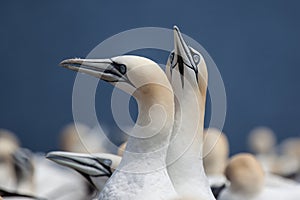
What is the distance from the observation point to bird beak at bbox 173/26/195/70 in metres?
1.99

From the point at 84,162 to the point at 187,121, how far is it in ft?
1.55

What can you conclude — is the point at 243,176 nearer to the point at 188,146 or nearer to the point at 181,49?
the point at 188,146

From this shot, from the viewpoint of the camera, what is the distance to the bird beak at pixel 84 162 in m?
2.43

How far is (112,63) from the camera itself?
6.59 ft

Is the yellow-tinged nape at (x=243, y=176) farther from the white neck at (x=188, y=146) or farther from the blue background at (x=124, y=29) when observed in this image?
the blue background at (x=124, y=29)

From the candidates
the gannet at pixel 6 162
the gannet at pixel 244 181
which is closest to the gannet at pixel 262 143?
the gannet at pixel 6 162

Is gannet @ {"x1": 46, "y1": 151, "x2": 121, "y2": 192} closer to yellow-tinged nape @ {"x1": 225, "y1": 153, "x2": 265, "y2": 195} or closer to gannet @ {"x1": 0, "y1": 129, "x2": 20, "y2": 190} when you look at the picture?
yellow-tinged nape @ {"x1": 225, "y1": 153, "x2": 265, "y2": 195}

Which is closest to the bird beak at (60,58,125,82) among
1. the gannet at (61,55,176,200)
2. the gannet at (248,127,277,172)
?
the gannet at (61,55,176,200)

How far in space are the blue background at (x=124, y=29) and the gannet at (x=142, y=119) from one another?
5.19 metres

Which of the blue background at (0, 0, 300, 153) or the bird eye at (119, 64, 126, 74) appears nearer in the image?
the bird eye at (119, 64, 126, 74)

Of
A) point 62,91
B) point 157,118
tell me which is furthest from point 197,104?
point 62,91

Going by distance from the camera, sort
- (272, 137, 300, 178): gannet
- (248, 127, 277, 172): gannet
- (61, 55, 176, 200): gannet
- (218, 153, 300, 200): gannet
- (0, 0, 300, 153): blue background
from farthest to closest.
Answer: (0, 0, 300, 153): blue background, (248, 127, 277, 172): gannet, (272, 137, 300, 178): gannet, (218, 153, 300, 200): gannet, (61, 55, 176, 200): gannet

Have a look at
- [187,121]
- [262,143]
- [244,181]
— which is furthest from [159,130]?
[262,143]

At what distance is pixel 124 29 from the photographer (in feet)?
24.0
